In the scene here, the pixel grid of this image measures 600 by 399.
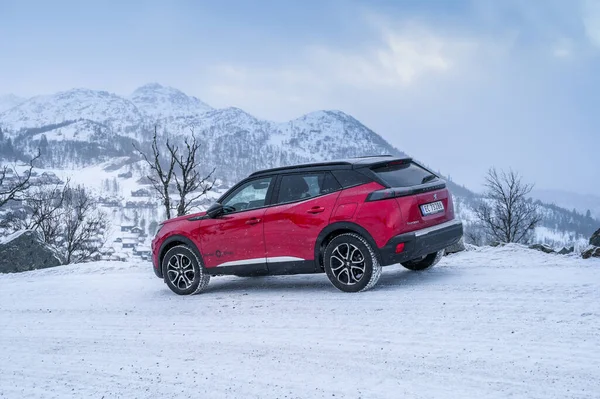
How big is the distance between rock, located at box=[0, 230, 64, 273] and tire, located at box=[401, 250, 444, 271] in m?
10.8

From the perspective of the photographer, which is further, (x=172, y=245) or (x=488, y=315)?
(x=172, y=245)

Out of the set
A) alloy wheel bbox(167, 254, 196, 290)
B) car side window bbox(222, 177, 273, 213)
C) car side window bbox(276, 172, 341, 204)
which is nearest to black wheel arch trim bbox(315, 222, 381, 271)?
car side window bbox(276, 172, 341, 204)

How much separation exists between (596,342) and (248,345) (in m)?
→ 2.93

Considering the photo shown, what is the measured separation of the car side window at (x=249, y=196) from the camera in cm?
710

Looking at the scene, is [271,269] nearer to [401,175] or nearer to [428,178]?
[401,175]

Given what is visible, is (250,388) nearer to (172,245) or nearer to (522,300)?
(522,300)

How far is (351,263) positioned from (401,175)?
4.21ft

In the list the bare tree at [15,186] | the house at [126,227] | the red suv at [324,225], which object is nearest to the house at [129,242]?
the house at [126,227]

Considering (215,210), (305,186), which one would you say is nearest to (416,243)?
(305,186)

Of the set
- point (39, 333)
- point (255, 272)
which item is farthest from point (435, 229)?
point (39, 333)

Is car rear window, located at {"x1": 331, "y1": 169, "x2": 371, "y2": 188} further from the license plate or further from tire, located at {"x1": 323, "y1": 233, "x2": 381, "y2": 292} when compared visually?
the license plate

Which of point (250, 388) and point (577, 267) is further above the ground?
point (577, 267)

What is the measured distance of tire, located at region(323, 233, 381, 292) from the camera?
6.23m

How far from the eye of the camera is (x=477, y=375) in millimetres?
3686
